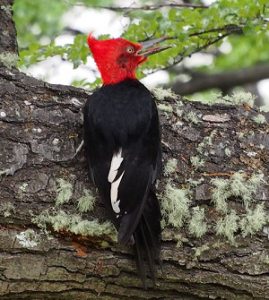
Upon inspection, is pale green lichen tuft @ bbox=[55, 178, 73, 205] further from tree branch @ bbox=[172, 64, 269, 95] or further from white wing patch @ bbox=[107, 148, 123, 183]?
tree branch @ bbox=[172, 64, 269, 95]

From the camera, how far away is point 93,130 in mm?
2750

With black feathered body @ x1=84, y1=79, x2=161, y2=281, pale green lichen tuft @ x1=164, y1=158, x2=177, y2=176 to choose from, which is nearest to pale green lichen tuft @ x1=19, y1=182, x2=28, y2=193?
black feathered body @ x1=84, y1=79, x2=161, y2=281

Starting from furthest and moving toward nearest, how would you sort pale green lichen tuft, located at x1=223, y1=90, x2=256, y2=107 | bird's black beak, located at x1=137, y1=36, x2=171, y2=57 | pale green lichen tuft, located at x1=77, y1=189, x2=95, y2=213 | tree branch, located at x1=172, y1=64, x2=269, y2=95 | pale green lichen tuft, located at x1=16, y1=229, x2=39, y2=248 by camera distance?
1. tree branch, located at x1=172, y1=64, x2=269, y2=95
2. bird's black beak, located at x1=137, y1=36, x2=171, y2=57
3. pale green lichen tuft, located at x1=223, y1=90, x2=256, y2=107
4. pale green lichen tuft, located at x1=77, y1=189, x2=95, y2=213
5. pale green lichen tuft, located at x1=16, y1=229, x2=39, y2=248

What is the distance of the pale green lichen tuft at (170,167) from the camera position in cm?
275

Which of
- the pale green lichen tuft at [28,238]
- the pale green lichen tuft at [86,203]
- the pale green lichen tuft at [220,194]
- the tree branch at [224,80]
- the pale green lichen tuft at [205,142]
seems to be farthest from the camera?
the tree branch at [224,80]

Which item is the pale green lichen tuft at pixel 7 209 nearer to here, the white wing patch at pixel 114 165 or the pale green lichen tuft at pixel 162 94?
the white wing patch at pixel 114 165

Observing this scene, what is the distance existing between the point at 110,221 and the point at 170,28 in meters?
1.27

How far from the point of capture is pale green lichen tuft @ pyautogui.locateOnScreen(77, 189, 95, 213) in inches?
102

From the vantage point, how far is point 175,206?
8.64 ft

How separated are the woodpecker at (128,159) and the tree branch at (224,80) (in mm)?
3148

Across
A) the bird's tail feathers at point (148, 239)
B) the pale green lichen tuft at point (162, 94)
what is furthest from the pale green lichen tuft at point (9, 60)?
the bird's tail feathers at point (148, 239)

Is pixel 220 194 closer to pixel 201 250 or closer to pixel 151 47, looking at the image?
pixel 201 250

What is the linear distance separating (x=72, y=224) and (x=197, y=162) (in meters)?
0.62

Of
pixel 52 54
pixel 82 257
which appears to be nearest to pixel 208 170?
pixel 82 257
